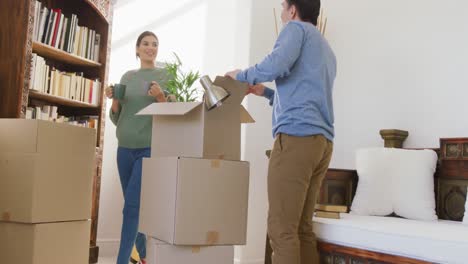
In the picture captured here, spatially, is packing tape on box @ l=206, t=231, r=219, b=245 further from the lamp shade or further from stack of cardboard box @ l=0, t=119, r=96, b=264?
stack of cardboard box @ l=0, t=119, r=96, b=264

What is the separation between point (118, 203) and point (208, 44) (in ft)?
4.87

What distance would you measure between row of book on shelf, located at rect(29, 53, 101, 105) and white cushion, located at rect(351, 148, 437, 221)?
191 cm

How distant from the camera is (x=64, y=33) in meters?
3.20

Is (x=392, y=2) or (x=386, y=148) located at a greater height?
(x=392, y=2)

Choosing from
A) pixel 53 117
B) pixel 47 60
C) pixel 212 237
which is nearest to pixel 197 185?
pixel 212 237

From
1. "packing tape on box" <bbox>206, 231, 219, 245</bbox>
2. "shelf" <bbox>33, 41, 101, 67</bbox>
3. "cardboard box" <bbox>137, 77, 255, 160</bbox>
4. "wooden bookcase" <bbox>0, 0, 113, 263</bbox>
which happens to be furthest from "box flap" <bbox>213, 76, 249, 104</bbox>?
"shelf" <bbox>33, 41, 101, 67</bbox>

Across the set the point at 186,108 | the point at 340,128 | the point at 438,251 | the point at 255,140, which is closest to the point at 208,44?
the point at 255,140

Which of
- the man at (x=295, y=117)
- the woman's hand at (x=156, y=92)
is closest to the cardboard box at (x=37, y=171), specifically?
the woman's hand at (x=156, y=92)

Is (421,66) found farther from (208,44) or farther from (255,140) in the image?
(208,44)

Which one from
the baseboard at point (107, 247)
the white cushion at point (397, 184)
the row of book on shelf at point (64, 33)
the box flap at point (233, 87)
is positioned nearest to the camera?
the box flap at point (233, 87)

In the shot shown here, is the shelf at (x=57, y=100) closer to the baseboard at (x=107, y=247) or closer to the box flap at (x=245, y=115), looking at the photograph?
the baseboard at (x=107, y=247)

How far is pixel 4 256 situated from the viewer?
212 cm

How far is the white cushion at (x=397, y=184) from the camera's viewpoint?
8.50 feet

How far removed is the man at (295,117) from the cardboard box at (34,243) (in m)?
0.99
